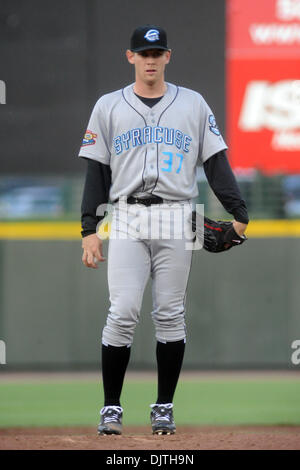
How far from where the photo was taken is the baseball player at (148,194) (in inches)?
125

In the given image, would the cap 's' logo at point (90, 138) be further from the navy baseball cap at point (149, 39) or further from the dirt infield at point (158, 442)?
the dirt infield at point (158, 442)

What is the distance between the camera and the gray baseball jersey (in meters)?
Result: 3.20

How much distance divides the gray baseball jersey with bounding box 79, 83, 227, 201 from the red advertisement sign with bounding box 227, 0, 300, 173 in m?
6.54

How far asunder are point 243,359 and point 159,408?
3.79 meters

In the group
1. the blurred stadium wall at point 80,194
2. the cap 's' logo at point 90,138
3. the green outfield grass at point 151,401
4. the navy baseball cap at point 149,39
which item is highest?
the blurred stadium wall at point 80,194

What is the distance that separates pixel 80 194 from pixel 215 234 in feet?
14.2

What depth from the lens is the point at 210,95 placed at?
9820 millimetres

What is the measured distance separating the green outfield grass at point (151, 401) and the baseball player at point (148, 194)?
5.62 feet

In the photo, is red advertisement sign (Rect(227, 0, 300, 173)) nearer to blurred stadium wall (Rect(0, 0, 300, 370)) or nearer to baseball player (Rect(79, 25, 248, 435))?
blurred stadium wall (Rect(0, 0, 300, 370))

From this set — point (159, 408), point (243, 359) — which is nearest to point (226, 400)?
point (243, 359)

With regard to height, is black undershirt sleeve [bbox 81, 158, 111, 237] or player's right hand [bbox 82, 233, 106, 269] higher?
black undershirt sleeve [bbox 81, 158, 111, 237]

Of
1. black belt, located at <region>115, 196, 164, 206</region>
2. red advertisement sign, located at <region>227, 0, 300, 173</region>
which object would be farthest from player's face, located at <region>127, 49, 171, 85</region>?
red advertisement sign, located at <region>227, 0, 300, 173</region>

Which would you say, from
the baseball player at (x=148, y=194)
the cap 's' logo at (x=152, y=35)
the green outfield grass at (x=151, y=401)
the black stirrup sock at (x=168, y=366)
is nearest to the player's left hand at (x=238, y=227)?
the baseball player at (x=148, y=194)

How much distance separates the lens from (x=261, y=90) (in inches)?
394
